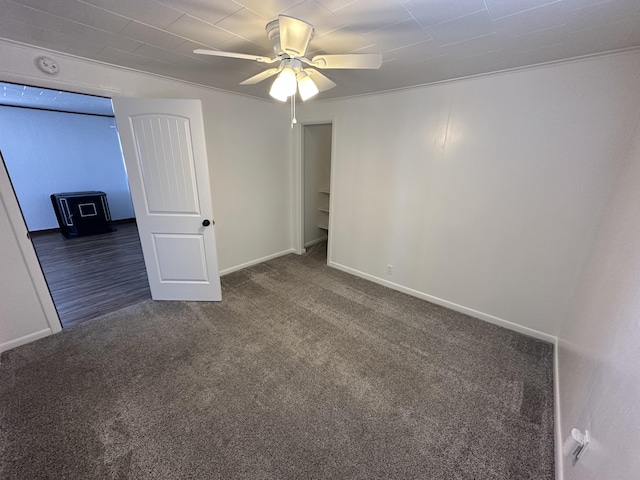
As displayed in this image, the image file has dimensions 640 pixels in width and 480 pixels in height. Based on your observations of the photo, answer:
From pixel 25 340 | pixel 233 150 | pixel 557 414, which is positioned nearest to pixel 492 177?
pixel 557 414

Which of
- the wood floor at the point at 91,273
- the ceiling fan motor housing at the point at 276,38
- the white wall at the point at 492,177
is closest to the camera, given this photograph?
the ceiling fan motor housing at the point at 276,38

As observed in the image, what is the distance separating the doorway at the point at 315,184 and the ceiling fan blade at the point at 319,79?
2.01 m

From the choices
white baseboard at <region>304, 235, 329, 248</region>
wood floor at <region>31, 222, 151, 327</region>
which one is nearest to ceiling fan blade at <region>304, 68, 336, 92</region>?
wood floor at <region>31, 222, 151, 327</region>

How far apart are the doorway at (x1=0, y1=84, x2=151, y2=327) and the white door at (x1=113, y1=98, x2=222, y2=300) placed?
570mm

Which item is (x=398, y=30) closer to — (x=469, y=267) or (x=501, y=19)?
(x=501, y=19)

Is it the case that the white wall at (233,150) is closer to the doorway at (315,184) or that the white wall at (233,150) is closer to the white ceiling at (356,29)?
the white ceiling at (356,29)

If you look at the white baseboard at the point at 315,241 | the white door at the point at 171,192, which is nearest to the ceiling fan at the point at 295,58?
the white door at the point at 171,192

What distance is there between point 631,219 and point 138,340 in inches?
139

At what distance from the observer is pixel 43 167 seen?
476 cm

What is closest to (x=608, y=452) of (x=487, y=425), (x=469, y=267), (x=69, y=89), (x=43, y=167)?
(x=487, y=425)

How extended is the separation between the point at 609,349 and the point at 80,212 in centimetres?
707

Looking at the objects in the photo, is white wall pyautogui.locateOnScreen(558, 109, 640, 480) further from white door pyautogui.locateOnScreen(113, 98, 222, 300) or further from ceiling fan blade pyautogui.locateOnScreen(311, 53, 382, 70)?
white door pyautogui.locateOnScreen(113, 98, 222, 300)

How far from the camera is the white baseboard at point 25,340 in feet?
6.69

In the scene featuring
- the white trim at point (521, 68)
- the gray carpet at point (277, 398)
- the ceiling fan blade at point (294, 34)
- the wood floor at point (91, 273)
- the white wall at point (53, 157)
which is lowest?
the gray carpet at point (277, 398)
